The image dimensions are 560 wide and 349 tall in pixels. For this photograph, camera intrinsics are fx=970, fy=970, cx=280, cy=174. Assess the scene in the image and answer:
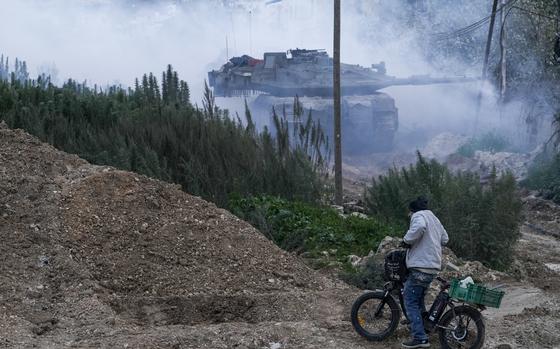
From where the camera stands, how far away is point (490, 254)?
1400 cm

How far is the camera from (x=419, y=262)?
8.38 metres

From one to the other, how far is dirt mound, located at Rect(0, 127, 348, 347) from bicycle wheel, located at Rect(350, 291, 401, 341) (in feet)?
2.50

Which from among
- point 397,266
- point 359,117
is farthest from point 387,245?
point 359,117

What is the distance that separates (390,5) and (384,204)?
36.1 meters

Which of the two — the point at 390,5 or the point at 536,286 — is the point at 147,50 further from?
the point at 536,286

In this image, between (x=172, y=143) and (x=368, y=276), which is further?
(x=172, y=143)

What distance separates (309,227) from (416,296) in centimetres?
493

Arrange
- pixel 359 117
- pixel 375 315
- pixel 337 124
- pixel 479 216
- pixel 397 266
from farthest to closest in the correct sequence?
pixel 359 117 < pixel 337 124 < pixel 479 216 < pixel 375 315 < pixel 397 266

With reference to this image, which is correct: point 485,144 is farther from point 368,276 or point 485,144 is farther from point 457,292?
point 457,292

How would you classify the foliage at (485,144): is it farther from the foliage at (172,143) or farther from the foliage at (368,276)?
the foliage at (368,276)

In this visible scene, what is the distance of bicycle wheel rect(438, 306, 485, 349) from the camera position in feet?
27.5

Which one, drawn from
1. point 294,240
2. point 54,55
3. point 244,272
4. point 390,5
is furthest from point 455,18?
point 244,272

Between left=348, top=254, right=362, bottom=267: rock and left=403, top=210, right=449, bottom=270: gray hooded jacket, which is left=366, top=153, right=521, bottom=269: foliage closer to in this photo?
left=348, top=254, right=362, bottom=267: rock

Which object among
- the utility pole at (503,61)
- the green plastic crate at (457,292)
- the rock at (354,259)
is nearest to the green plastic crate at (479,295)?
the green plastic crate at (457,292)
